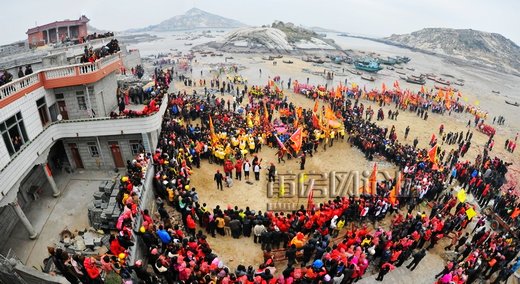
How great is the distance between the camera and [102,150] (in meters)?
17.5

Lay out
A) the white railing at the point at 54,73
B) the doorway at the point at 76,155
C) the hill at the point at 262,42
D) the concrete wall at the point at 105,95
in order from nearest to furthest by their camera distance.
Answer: the white railing at the point at 54,73
the concrete wall at the point at 105,95
the doorway at the point at 76,155
the hill at the point at 262,42

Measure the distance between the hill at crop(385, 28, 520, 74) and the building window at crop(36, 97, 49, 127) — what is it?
125763 millimetres

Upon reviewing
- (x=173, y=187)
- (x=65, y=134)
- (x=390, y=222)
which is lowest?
(x=390, y=222)

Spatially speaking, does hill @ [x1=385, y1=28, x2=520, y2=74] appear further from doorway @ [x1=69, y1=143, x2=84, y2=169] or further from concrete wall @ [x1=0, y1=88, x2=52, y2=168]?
concrete wall @ [x1=0, y1=88, x2=52, y2=168]

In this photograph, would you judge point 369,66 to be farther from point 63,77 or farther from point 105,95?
point 63,77

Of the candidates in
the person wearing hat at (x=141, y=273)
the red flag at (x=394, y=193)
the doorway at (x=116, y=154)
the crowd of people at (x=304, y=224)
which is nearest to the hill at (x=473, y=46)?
the crowd of people at (x=304, y=224)

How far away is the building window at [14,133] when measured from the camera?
494 inches

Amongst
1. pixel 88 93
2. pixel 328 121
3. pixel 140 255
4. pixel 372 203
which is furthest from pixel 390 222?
pixel 88 93

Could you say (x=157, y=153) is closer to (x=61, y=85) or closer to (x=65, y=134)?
(x=65, y=134)

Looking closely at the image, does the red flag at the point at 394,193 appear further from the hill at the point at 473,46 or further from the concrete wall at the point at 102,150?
the hill at the point at 473,46

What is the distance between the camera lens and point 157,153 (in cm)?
1695

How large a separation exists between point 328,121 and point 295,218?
1307cm

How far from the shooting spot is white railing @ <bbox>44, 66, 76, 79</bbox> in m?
15.1

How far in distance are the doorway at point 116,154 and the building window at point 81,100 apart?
232cm
